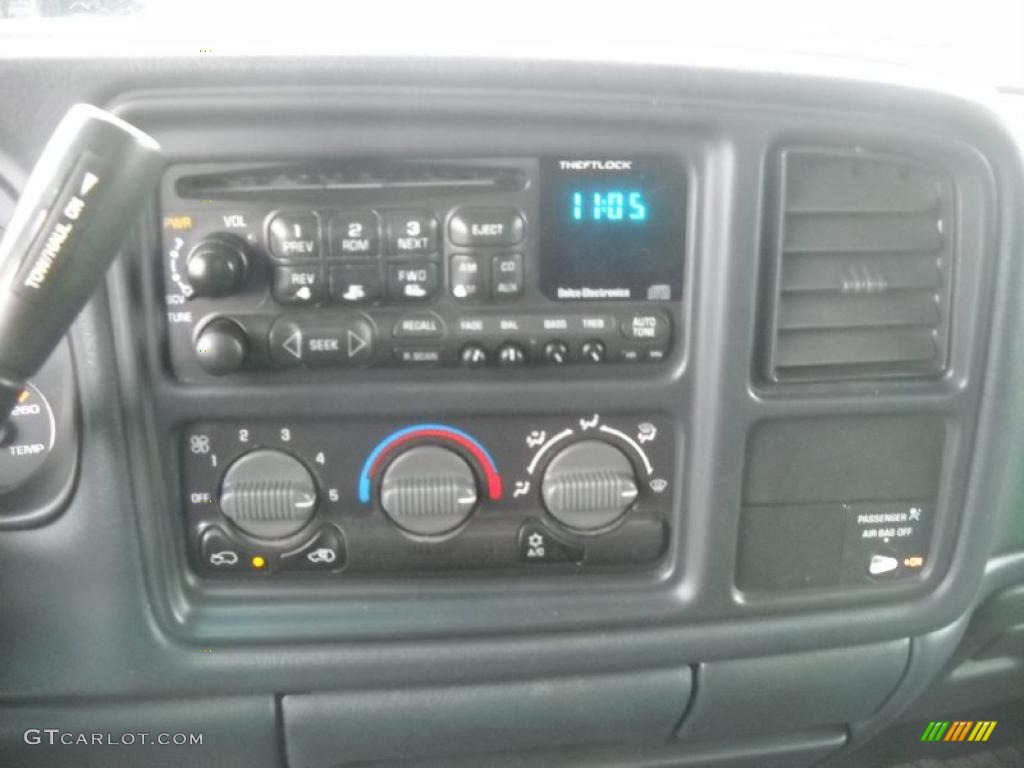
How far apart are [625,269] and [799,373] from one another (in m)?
0.18

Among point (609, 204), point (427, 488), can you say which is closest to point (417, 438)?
point (427, 488)

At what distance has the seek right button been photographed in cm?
82

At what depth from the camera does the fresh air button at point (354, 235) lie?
0.77 metres

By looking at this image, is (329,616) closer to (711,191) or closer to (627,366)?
(627,366)

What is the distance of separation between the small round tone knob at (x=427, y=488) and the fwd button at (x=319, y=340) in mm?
106

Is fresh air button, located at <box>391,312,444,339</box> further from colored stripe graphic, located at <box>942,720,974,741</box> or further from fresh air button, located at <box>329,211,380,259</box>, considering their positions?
colored stripe graphic, located at <box>942,720,974,741</box>

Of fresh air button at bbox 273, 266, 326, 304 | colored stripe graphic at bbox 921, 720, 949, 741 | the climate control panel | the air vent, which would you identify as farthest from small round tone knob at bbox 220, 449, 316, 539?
colored stripe graphic at bbox 921, 720, 949, 741

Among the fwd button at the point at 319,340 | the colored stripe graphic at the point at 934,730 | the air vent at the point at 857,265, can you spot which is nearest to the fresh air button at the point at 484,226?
the fwd button at the point at 319,340

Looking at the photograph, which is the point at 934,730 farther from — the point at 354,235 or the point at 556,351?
the point at 354,235

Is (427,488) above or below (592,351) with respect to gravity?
below

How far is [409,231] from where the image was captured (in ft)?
2.54

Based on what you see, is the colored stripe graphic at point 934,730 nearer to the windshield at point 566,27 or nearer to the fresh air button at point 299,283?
the windshield at point 566,27

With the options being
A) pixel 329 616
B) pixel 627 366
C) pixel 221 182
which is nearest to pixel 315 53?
pixel 221 182

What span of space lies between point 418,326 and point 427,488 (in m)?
0.14
